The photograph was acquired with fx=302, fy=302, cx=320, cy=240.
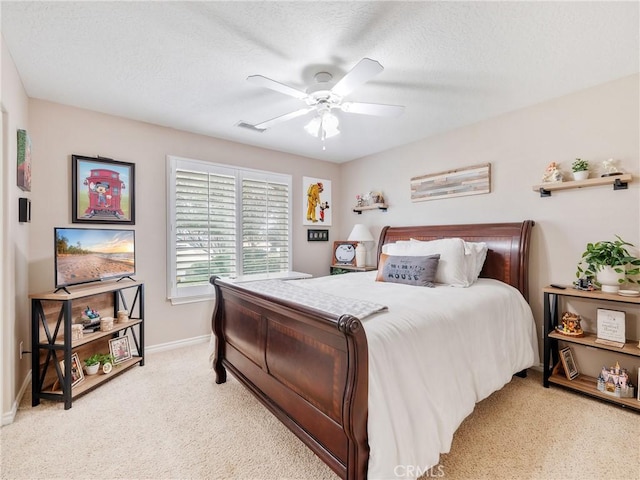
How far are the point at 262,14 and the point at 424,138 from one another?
104 inches

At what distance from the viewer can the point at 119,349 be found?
9.46 feet

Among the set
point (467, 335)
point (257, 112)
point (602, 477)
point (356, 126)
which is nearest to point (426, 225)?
point (356, 126)

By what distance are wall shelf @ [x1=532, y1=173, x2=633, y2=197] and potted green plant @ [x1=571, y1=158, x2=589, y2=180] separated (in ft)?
0.13

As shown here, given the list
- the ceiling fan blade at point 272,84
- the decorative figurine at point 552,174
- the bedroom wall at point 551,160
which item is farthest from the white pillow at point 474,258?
the ceiling fan blade at point 272,84

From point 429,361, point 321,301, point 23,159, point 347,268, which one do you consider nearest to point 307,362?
point 321,301

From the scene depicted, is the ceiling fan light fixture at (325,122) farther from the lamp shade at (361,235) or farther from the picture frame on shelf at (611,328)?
the picture frame on shelf at (611,328)

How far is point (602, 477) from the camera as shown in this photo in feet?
5.21

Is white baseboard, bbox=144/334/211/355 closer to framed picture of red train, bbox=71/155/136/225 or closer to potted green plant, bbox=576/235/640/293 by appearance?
framed picture of red train, bbox=71/155/136/225

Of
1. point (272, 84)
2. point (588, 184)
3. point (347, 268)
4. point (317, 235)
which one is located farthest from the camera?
point (317, 235)

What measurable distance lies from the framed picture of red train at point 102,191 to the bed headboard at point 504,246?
11.3 ft

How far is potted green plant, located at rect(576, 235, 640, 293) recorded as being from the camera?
2.23 metres

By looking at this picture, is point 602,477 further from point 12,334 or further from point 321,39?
point 12,334

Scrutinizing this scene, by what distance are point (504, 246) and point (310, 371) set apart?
2380 millimetres

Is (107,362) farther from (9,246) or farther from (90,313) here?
(9,246)
